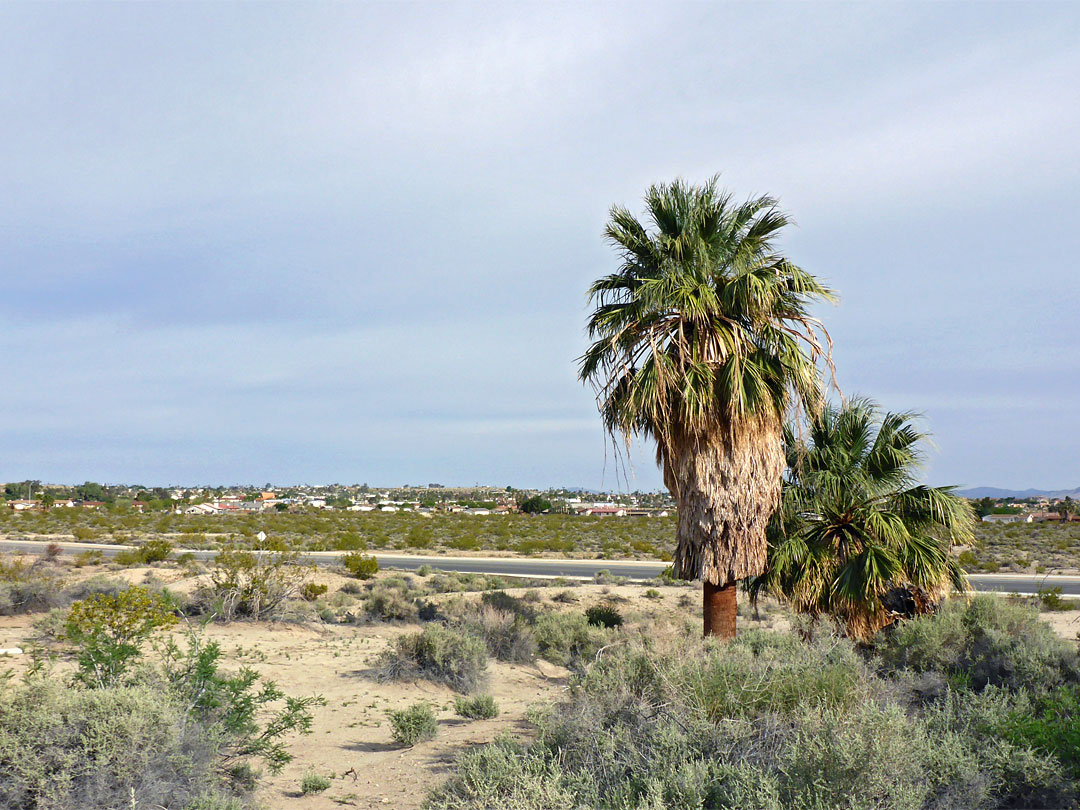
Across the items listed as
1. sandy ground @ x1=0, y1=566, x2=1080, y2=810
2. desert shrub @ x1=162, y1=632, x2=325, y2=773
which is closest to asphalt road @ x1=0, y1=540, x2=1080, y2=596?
sandy ground @ x1=0, y1=566, x2=1080, y2=810

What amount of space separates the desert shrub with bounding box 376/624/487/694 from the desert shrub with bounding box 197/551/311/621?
5.10 meters

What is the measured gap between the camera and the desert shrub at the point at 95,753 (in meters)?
5.01

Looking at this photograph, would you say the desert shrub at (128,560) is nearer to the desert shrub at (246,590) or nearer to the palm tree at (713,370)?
the desert shrub at (246,590)

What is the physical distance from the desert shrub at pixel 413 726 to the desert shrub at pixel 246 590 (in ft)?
28.0

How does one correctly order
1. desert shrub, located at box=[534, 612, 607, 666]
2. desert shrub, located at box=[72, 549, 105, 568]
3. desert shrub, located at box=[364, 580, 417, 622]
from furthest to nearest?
desert shrub, located at box=[72, 549, 105, 568]
desert shrub, located at box=[364, 580, 417, 622]
desert shrub, located at box=[534, 612, 607, 666]

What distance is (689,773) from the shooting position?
457 centimetres

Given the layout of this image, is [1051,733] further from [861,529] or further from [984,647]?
[861,529]

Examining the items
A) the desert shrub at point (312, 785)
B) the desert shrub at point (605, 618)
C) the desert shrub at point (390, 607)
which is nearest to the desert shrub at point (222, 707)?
the desert shrub at point (312, 785)

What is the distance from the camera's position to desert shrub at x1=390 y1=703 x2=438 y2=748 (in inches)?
350

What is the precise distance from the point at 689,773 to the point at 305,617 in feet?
46.5

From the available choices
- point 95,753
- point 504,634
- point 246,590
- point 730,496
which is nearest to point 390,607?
point 246,590

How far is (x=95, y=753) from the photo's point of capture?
530 centimetres

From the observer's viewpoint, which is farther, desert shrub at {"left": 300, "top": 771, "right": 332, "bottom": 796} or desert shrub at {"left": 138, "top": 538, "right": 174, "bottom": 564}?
desert shrub at {"left": 138, "top": 538, "right": 174, "bottom": 564}

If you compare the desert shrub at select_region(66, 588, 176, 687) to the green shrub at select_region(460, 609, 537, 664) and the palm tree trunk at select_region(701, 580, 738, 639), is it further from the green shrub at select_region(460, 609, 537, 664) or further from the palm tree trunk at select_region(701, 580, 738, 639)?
the palm tree trunk at select_region(701, 580, 738, 639)
